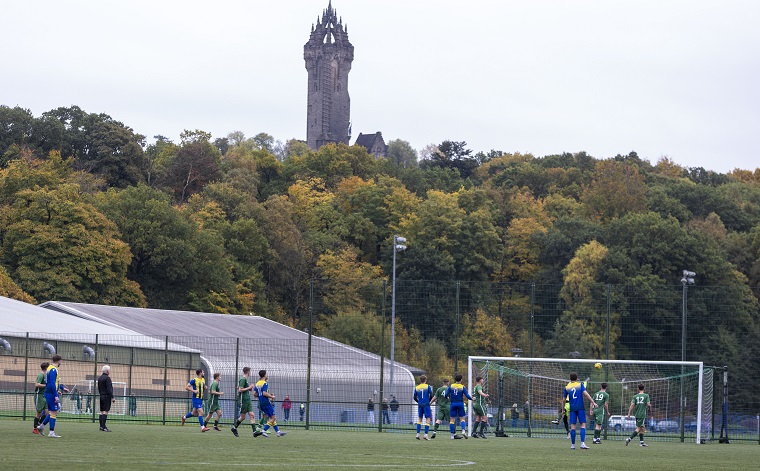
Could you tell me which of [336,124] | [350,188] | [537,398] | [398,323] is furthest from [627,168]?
[336,124]

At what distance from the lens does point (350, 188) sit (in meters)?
109

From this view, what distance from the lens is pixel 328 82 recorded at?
195 metres

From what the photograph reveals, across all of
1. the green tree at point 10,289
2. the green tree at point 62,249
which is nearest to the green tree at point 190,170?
the green tree at point 62,249

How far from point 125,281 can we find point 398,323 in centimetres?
3109

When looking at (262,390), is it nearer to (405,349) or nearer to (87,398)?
Answer: (87,398)

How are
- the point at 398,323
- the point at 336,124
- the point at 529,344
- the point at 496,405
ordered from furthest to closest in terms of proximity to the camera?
the point at 336,124 < the point at 398,323 < the point at 529,344 < the point at 496,405

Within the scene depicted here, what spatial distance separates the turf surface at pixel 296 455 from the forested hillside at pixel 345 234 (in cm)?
1794

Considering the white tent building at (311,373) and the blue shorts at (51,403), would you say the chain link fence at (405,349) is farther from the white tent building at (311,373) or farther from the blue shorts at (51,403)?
the blue shorts at (51,403)

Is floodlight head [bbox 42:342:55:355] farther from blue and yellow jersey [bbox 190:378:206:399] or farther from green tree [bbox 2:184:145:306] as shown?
green tree [bbox 2:184:145:306]

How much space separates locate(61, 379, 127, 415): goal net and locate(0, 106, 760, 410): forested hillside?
1149cm

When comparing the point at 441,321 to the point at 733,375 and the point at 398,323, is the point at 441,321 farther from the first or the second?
the point at 733,375

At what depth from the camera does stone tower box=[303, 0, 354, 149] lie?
194 m

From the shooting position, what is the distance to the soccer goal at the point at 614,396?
36.2 meters

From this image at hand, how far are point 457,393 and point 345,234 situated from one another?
69.7m
